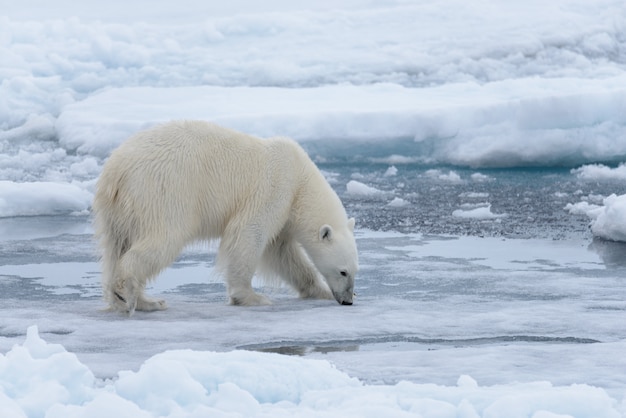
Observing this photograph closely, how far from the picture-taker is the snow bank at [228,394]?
8.03 feet

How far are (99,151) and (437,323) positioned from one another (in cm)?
878

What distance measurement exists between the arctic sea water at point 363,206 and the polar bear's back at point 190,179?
413 millimetres

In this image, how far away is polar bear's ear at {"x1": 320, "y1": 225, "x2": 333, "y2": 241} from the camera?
485 cm

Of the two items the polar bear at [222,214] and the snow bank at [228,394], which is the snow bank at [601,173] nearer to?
the polar bear at [222,214]

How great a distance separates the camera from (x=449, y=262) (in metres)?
6.05

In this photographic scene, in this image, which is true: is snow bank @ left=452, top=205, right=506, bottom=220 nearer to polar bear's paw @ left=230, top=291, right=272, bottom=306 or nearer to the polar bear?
the polar bear

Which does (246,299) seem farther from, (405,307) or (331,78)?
(331,78)

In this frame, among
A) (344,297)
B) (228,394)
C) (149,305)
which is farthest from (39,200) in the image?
(228,394)

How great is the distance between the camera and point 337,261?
489 centimetres

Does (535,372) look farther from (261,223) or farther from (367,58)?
(367,58)

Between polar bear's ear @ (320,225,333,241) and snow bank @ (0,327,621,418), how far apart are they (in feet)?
6.75

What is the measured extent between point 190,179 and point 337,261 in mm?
877

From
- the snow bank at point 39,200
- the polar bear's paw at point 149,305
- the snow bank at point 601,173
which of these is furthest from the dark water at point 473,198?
the polar bear's paw at point 149,305

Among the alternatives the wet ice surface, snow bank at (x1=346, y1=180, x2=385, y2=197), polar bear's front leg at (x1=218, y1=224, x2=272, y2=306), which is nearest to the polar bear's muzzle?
the wet ice surface
